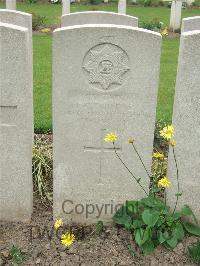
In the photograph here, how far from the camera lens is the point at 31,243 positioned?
387cm

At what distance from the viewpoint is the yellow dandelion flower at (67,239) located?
12.0 ft

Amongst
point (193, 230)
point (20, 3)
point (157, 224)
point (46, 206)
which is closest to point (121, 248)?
point (157, 224)

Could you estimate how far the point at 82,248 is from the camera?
150 inches

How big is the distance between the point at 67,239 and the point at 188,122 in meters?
1.28

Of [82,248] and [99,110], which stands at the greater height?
[99,110]

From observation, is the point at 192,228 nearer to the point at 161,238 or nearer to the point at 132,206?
the point at 161,238

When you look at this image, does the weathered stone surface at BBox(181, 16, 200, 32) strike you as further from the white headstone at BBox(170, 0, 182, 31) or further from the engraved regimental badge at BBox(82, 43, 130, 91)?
the white headstone at BBox(170, 0, 182, 31)

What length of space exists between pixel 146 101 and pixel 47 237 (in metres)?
1.36

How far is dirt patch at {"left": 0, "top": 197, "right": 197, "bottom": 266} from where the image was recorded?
145 inches

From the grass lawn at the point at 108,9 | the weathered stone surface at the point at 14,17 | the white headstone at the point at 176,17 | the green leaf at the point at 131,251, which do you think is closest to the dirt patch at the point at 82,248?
the green leaf at the point at 131,251

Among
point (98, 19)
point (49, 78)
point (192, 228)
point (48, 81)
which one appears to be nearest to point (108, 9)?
point (49, 78)

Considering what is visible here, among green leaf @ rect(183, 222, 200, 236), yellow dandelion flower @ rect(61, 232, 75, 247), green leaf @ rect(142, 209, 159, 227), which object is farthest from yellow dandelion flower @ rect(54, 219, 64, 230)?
green leaf @ rect(183, 222, 200, 236)

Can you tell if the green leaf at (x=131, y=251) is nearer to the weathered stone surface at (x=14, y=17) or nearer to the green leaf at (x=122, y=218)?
the green leaf at (x=122, y=218)

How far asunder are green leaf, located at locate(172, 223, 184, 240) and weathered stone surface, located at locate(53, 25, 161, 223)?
16.0 inches
